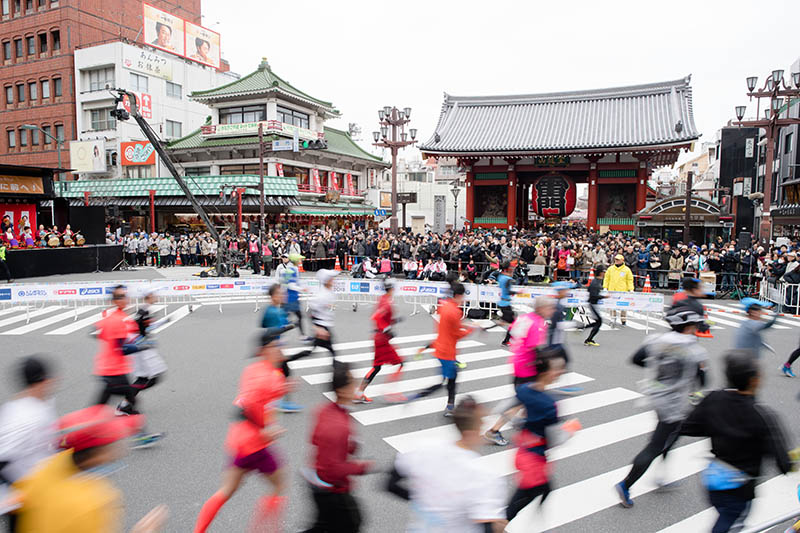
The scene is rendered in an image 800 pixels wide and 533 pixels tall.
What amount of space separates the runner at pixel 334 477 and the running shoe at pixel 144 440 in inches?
128

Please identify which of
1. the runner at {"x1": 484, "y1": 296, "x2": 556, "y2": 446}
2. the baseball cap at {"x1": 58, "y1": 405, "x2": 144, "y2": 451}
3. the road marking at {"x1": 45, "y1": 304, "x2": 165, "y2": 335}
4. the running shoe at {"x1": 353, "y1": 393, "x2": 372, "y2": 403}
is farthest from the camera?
the road marking at {"x1": 45, "y1": 304, "x2": 165, "y2": 335}

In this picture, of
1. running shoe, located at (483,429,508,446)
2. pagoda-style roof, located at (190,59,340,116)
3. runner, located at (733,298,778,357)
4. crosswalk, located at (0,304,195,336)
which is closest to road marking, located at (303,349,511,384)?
running shoe, located at (483,429,508,446)

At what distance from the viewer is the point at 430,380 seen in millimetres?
8461

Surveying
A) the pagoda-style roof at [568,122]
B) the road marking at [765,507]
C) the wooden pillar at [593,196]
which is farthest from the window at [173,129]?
the road marking at [765,507]

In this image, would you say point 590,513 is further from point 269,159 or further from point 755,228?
point 755,228

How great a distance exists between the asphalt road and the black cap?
153cm

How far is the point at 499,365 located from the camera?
9.28 meters

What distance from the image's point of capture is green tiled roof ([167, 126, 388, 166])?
39.3 meters

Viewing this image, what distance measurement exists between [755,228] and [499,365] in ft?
144

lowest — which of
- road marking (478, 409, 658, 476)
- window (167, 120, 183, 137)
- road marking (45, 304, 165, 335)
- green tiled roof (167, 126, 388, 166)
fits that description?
road marking (478, 409, 658, 476)

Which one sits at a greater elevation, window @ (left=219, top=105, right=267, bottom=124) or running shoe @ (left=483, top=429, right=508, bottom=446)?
window @ (left=219, top=105, right=267, bottom=124)

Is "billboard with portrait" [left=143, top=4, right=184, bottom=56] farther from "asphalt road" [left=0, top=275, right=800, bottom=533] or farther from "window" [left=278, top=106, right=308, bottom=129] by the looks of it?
"asphalt road" [left=0, top=275, right=800, bottom=533]

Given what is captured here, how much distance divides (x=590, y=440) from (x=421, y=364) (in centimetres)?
375

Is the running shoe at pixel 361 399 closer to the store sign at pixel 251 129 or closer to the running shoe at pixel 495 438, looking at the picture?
the running shoe at pixel 495 438
